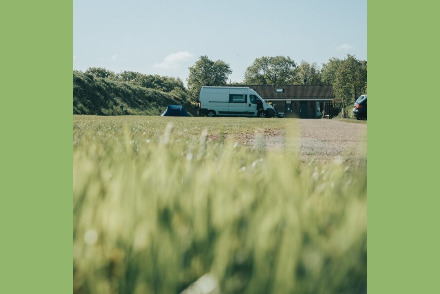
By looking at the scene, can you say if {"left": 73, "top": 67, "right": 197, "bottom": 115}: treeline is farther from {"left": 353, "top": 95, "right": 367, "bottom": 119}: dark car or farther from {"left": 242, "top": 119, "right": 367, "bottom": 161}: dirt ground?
{"left": 353, "top": 95, "right": 367, "bottom": 119}: dark car

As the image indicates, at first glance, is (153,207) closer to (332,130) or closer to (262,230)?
(262,230)

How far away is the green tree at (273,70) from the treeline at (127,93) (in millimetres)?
856

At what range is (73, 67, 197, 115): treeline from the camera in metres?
4.15

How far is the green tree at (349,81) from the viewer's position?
2.48 m

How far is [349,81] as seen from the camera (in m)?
2.98

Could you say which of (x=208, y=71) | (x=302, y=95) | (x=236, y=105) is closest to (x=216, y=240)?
(x=208, y=71)

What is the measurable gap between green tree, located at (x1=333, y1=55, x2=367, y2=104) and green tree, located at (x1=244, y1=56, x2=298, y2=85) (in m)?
0.49

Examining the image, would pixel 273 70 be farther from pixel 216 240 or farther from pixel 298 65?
pixel 216 240

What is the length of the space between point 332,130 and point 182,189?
3.92 meters

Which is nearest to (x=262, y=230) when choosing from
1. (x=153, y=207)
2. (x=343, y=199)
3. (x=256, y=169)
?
(x=153, y=207)

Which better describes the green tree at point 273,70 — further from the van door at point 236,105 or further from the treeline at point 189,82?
the van door at point 236,105

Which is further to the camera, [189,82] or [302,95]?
[302,95]

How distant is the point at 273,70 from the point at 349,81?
129 centimetres
